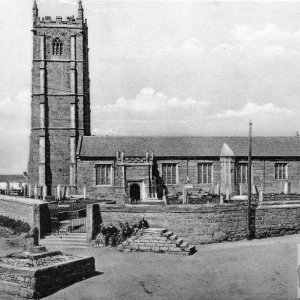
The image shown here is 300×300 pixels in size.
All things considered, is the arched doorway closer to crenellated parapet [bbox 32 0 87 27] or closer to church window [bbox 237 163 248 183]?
church window [bbox 237 163 248 183]

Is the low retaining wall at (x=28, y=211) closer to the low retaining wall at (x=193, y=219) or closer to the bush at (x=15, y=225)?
the bush at (x=15, y=225)

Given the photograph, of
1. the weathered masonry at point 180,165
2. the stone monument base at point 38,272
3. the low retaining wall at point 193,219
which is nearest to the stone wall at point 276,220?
the low retaining wall at point 193,219

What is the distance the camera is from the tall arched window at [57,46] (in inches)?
1912

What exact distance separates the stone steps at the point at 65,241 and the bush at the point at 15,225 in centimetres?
328

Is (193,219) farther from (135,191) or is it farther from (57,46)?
(57,46)

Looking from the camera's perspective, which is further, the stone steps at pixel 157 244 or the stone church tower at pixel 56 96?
the stone church tower at pixel 56 96

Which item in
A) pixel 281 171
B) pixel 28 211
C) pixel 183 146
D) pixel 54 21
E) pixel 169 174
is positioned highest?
pixel 54 21

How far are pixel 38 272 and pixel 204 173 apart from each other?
32.3m

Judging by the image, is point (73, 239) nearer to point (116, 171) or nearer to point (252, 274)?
point (252, 274)

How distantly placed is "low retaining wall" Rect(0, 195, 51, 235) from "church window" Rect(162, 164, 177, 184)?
1777 centimetres

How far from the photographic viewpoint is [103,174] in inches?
1719

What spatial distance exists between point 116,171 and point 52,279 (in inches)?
1133

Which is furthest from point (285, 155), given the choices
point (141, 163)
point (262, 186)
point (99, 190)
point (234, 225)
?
point (234, 225)

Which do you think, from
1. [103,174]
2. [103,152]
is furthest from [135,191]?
[103,152]
